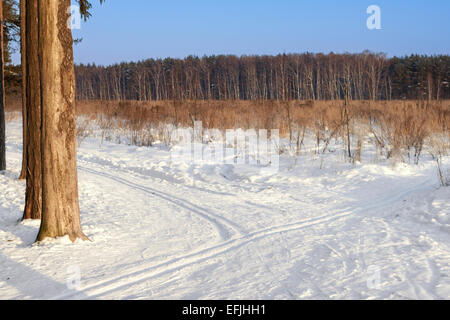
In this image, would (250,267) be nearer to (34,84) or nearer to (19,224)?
(19,224)

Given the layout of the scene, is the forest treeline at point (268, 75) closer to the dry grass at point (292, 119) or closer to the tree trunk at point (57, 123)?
the dry grass at point (292, 119)

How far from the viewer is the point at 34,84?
5746 millimetres

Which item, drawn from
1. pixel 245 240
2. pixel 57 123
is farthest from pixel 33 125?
pixel 245 240

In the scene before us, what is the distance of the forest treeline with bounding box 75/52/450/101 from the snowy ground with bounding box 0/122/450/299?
39.4 metres

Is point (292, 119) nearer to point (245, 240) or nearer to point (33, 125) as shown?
point (33, 125)

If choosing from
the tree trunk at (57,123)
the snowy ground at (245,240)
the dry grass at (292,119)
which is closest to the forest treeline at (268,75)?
the dry grass at (292,119)

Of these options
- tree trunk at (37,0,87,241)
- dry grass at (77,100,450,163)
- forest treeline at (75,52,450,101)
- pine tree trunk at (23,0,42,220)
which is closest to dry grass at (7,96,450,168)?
dry grass at (77,100,450,163)

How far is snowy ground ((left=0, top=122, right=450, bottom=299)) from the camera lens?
3.36 meters

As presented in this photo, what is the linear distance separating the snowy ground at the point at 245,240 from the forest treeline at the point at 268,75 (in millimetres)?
39380

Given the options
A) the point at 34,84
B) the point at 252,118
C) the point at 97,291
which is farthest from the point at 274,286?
the point at 252,118

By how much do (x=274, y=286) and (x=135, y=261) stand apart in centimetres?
164

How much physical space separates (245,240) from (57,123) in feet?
8.93

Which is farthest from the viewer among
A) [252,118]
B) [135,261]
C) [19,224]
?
[252,118]

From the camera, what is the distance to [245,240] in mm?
4762
